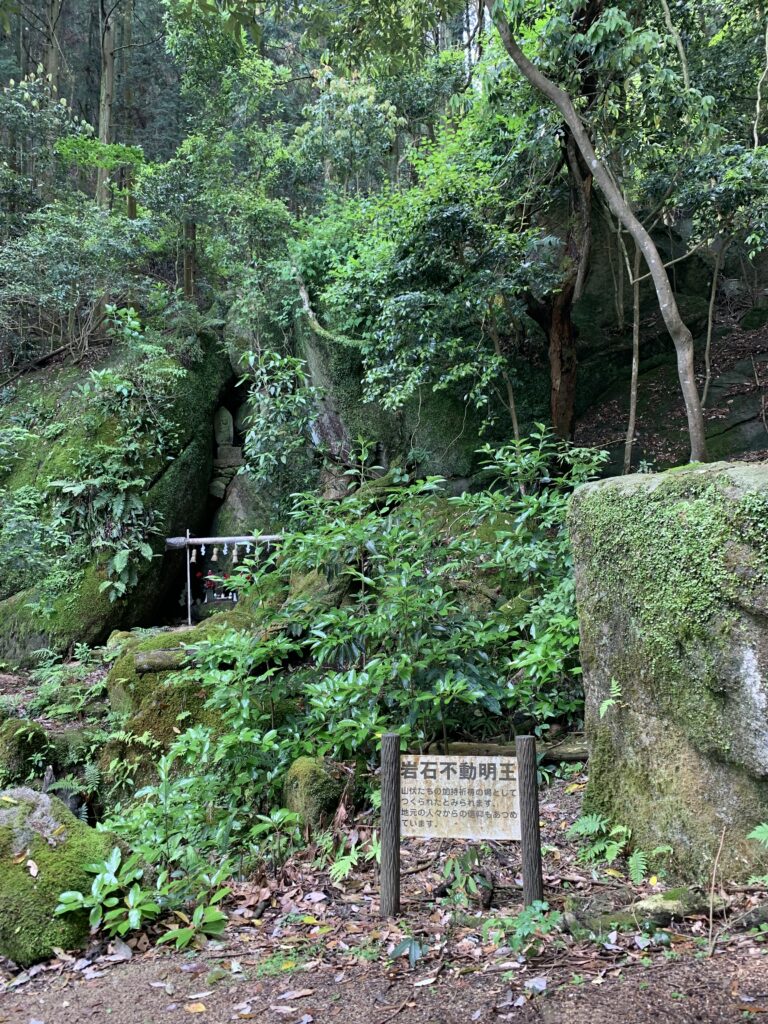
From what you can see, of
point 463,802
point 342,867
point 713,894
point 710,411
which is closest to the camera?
point 713,894

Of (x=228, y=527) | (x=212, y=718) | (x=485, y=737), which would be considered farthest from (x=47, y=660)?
(x=485, y=737)

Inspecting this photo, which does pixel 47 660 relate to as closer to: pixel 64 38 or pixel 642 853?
pixel 642 853

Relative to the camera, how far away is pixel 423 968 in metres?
2.98

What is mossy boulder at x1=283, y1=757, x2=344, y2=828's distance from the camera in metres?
4.65

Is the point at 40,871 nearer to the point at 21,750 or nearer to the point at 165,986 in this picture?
the point at 165,986

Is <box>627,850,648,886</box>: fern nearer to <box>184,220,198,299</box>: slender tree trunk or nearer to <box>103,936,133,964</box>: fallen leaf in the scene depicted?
<box>103,936,133,964</box>: fallen leaf

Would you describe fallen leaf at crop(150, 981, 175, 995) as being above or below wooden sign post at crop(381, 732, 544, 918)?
below

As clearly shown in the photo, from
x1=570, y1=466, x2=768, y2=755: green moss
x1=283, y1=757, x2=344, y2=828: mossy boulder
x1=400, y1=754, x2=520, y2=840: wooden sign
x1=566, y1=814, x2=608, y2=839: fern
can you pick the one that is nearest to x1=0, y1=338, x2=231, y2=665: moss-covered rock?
x1=283, y1=757, x2=344, y2=828: mossy boulder

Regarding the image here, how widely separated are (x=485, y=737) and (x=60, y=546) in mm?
8879

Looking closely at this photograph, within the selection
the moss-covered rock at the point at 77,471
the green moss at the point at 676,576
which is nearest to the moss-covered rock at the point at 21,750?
the moss-covered rock at the point at 77,471

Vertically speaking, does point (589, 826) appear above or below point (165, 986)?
above

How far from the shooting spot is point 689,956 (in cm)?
276

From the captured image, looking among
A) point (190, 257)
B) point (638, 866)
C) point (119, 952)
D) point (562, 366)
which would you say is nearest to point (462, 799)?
point (638, 866)

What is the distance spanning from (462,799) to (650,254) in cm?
570
